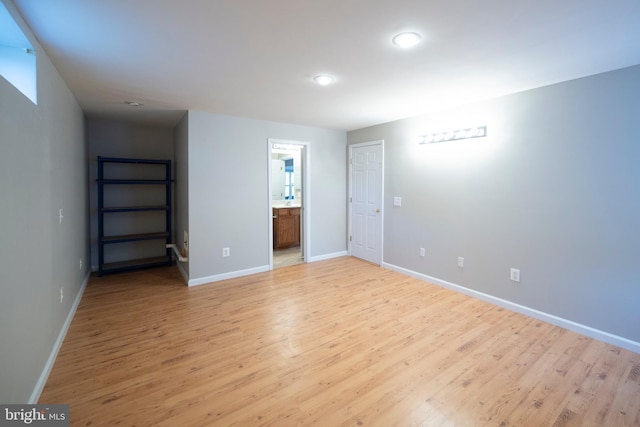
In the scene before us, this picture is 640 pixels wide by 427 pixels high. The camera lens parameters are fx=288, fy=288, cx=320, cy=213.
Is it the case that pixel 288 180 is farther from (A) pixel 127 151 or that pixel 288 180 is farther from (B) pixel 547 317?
(B) pixel 547 317

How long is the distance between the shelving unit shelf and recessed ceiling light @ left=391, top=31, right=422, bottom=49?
400 centimetres

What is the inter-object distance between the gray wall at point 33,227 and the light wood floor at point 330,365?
0.37 metres

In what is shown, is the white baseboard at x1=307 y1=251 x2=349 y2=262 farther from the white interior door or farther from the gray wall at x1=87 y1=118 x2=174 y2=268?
the gray wall at x1=87 y1=118 x2=174 y2=268

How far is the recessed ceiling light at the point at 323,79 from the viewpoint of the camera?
2.62m

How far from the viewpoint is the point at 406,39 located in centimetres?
195

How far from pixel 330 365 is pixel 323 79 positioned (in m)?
2.47

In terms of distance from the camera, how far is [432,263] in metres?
4.06

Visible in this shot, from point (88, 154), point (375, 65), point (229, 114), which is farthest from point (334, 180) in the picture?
point (88, 154)

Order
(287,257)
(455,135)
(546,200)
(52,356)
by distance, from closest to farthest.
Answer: (52,356) → (546,200) → (455,135) → (287,257)

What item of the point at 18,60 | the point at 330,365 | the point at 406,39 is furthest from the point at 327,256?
the point at 18,60

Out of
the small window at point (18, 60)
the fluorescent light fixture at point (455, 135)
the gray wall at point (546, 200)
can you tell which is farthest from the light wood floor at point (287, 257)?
the small window at point (18, 60)

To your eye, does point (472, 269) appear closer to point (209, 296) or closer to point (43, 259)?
point (209, 296)

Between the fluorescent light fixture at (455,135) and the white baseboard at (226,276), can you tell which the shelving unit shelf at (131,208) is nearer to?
the white baseboard at (226,276)

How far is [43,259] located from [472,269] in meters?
4.20
